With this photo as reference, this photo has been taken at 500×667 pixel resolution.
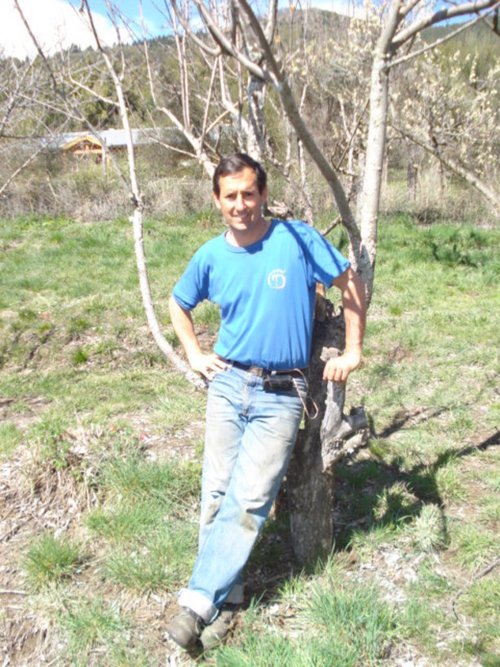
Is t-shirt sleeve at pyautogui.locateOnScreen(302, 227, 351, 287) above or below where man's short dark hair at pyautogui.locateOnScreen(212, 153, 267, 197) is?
below

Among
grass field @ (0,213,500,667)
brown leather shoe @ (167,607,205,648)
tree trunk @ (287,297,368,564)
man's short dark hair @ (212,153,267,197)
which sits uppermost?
man's short dark hair @ (212,153,267,197)

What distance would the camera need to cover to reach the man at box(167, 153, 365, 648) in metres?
2.36

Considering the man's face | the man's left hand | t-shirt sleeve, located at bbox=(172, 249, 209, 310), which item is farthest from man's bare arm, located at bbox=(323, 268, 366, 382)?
t-shirt sleeve, located at bbox=(172, 249, 209, 310)

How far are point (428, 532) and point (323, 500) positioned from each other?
0.59m

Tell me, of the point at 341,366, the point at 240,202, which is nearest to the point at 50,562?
the point at 341,366

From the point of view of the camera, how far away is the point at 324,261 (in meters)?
2.37

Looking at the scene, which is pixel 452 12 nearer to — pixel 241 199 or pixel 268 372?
pixel 241 199

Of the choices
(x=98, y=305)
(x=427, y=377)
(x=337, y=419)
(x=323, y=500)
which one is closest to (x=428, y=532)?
(x=323, y=500)

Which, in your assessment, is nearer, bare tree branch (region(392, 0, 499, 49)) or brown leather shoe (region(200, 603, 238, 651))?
bare tree branch (region(392, 0, 499, 49))

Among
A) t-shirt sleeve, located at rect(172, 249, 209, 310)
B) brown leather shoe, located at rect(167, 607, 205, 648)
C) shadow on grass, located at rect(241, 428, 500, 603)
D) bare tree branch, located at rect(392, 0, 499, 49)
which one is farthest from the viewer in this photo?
shadow on grass, located at rect(241, 428, 500, 603)

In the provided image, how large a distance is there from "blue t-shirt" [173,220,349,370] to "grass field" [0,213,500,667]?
3.38 ft

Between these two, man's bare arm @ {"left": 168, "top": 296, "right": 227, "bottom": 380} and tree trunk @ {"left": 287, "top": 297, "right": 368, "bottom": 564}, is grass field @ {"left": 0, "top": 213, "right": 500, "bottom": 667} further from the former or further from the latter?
man's bare arm @ {"left": 168, "top": 296, "right": 227, "bottom": 380}

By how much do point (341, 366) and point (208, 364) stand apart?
0.57 m

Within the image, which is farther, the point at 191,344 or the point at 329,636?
the point at 191,344
